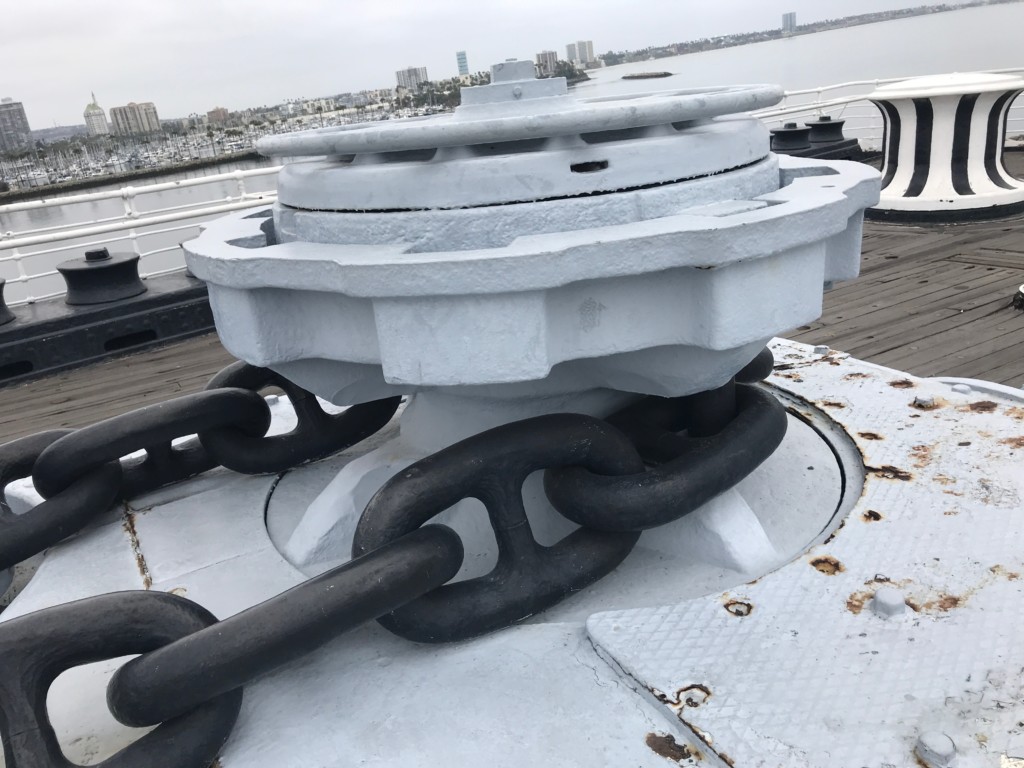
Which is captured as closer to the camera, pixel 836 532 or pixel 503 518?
pixel 503 518

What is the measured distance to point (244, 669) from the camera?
51.0 inches

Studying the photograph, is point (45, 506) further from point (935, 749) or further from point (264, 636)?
point (935, 749)

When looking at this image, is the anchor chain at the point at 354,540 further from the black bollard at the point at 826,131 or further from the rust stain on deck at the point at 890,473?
the black bollard at the point at 826,131

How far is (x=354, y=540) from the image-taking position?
1.55m

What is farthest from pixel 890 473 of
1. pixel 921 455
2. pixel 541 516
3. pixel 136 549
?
pixel 136 549

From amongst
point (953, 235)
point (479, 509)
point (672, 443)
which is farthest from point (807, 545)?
point (953, 235)

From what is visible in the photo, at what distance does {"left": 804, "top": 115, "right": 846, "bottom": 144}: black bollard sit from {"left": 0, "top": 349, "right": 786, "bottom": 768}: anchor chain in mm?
7475

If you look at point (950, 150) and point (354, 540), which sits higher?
point (354, 540)

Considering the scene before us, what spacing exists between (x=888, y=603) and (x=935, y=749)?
353mm

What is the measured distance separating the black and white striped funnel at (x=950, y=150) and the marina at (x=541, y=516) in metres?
4.78

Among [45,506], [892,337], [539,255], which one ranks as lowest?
[892,337]

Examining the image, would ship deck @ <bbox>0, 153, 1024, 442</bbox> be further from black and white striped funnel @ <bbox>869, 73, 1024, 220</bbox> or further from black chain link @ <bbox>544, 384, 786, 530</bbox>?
black chain link @ <bbox>544, 384, 786, 530</bbox>

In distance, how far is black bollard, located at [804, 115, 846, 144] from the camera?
8812 millimetres

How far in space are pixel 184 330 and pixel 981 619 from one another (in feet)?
16.3
